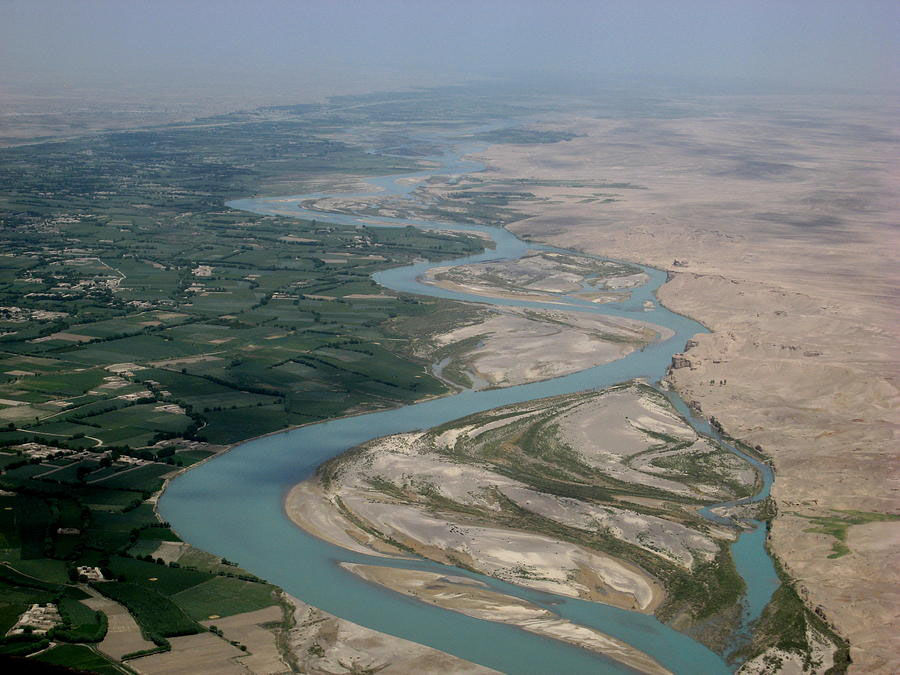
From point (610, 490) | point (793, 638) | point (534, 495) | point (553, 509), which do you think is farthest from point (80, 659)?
point (610, 490)

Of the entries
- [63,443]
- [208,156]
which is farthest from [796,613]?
[208,156]

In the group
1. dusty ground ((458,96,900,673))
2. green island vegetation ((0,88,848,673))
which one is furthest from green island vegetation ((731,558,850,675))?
dusty ground ((458,96,900,673))

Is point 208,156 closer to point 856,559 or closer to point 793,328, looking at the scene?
point 793,328

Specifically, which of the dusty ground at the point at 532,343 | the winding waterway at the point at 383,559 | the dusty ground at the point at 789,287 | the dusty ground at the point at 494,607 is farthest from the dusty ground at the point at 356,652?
Result: the dusty ground at the point at 532,343

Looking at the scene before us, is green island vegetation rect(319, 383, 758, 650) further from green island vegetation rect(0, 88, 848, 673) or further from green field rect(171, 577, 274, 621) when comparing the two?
green field rect(171, 577, 274, 621)

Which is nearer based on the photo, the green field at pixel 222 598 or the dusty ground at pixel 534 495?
the green field at pixel 222 598

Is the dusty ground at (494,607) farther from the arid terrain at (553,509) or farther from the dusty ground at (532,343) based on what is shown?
the dusty ground at (532,343)
